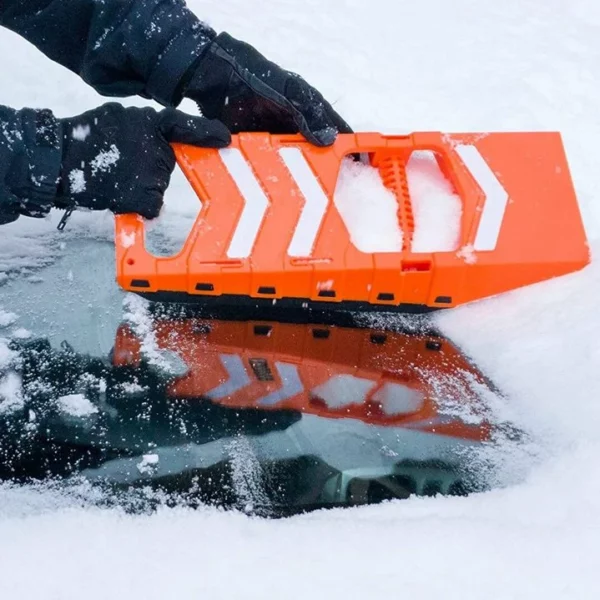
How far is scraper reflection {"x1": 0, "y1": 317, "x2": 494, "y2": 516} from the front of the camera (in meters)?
1.44

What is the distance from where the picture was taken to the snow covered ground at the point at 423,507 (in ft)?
3.74

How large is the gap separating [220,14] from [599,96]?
1870 millimetres

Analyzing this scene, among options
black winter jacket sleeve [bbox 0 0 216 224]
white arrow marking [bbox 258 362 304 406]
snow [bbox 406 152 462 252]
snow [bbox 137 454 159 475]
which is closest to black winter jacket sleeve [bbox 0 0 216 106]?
black winter jacket sleeve [bbox 0 0 216 224]

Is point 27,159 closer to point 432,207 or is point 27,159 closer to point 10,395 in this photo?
point 10,395

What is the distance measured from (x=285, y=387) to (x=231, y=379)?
133 mm

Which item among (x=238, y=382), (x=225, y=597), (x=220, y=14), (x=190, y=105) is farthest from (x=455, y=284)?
(x=220, y=14)

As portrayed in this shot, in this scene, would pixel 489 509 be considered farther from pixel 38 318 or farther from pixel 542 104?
pixel 542 104

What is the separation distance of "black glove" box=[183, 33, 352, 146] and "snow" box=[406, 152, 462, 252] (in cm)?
28

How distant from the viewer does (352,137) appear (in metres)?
1.95

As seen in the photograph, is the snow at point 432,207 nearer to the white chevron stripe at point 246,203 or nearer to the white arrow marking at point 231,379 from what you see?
the white chevron stripe at point 246,203

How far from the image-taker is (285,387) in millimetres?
1702

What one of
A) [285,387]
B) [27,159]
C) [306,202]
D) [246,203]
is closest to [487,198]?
[306,202]

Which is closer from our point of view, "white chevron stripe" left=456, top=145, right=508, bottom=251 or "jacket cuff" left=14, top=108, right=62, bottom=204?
"jacket cuff" left=14, top=108, right=62, bottom=204

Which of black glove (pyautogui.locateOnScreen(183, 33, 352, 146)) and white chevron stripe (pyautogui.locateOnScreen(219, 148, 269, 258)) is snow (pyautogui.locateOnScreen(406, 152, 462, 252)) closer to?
black glove (pyautogui.locateOnScreen(183, 33, 352, 146))
